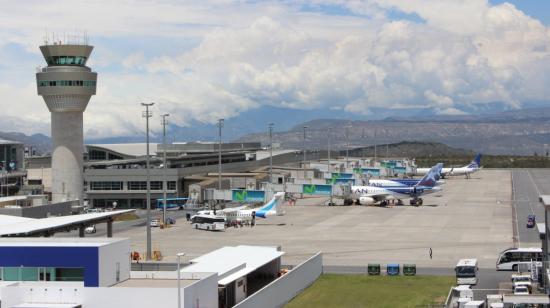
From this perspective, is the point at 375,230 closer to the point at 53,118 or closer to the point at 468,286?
the point at 468,286

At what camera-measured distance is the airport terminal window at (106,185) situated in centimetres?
15988

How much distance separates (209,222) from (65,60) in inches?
1697

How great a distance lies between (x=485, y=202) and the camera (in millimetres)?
153375

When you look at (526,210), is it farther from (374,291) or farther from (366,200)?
(374,291)

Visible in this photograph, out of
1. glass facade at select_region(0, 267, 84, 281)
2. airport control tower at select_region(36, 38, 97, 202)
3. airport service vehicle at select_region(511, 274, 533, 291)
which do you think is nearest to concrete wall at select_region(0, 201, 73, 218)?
airport control tower at select_region(36, 38, 97, 202)

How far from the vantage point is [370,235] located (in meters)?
106

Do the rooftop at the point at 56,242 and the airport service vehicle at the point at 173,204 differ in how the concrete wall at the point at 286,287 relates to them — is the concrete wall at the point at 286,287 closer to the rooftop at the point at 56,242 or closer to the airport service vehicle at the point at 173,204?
the rooftop at the point at 56,242

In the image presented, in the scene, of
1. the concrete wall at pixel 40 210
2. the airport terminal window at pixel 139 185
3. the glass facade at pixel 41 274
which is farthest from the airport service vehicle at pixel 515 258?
the airport terminal window at pixel 139 185

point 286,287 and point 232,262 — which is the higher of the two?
point 232,262

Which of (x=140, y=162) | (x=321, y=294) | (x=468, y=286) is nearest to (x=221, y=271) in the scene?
(x=321, y=294)

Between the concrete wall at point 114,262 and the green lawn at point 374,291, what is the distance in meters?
14.9

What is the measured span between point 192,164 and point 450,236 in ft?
326

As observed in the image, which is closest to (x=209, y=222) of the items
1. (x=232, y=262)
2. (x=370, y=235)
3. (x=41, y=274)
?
(x=370, y=235)

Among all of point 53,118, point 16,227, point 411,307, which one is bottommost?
point 411,307
